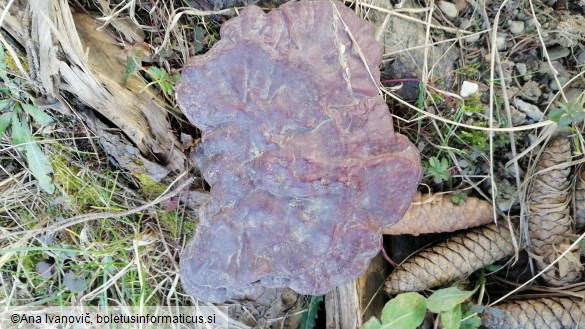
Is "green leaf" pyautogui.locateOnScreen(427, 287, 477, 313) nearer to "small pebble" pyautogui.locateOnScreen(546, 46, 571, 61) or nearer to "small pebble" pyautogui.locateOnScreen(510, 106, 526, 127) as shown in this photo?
"small pebble" pyautogui.locateOnScreen(510, 106, 526, 127)

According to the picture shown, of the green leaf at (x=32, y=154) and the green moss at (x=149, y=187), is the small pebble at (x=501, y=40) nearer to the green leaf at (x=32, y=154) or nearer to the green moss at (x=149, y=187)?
the green moss at (x=149, y=187)

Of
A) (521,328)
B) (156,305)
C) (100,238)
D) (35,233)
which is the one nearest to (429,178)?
(521,328)

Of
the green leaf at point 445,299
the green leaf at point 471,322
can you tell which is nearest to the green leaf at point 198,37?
the green leaf at point 445,299

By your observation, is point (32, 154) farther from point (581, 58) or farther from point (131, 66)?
point (581, 58)

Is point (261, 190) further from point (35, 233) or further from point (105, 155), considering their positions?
point (35, 233)

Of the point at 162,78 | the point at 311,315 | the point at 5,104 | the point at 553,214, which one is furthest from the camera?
the point at 311,315

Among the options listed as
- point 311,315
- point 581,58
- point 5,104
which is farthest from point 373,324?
point 5,104
